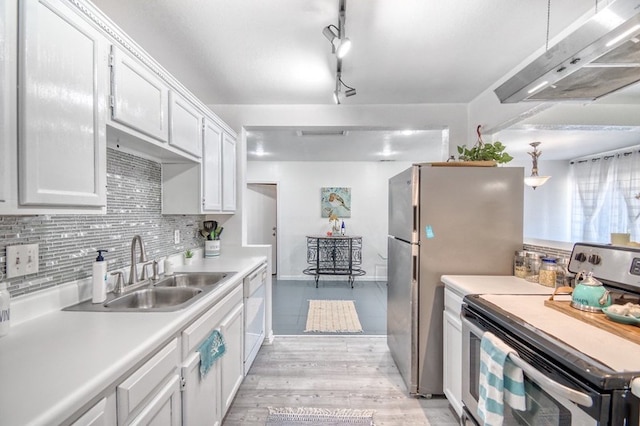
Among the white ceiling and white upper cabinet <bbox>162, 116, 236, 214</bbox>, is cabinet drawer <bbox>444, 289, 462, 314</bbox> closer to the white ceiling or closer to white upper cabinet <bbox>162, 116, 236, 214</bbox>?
the white ceiling

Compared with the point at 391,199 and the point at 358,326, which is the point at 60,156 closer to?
the point at 391,199

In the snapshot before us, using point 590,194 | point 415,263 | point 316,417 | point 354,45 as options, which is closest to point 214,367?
point 316,417

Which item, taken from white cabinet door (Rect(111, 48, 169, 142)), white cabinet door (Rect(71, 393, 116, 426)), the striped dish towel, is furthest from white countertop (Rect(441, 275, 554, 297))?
white cabinet door (Rect(111, 48, 169, 142))

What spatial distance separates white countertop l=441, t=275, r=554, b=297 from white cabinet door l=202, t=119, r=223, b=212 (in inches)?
72.4

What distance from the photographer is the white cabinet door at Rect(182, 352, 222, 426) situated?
4.11 feet

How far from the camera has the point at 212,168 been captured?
2.35 m

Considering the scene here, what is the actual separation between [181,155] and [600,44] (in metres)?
2.07

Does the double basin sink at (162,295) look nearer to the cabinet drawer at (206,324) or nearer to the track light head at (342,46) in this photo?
the cabinet drawer at (206,324)

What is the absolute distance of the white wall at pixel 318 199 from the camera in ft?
19.0

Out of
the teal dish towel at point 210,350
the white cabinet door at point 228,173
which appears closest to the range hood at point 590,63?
the teal dish towel at point 210,350

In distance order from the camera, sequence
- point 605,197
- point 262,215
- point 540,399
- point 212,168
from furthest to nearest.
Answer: point 262,215
point 605,197
point 212,168
point 540,399

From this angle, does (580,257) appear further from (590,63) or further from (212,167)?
(212,167)

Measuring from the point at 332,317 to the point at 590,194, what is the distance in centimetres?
512

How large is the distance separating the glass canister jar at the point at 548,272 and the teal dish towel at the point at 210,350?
6.22ft
